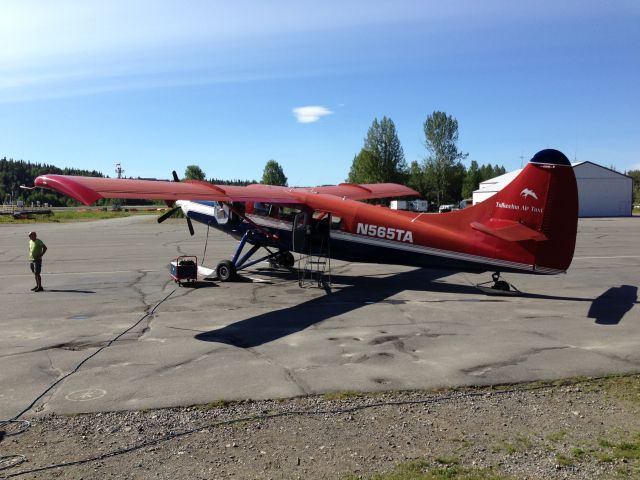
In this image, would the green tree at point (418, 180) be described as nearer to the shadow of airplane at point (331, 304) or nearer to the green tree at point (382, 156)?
the green tree at point (382, 156)

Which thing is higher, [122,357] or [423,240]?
[423,240]

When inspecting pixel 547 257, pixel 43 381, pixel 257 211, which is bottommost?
pixel 43 381

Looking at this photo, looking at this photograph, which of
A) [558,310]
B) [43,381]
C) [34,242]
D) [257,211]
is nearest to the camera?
[43,381]

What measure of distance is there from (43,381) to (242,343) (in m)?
3.03

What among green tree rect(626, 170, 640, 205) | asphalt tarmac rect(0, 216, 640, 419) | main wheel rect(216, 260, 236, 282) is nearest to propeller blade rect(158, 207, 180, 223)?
asphalt tarmac rect(0, 216, 640, 419)

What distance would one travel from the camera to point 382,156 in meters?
91.8

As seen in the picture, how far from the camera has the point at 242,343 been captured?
851cm

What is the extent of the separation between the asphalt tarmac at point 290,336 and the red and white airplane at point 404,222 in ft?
3.39

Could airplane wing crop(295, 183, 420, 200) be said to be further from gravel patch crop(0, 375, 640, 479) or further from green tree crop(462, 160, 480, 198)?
green tree crop(462, 160, 480, 198)

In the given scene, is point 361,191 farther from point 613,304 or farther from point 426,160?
point 426,160

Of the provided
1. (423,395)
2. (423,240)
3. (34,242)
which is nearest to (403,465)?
(423,395)

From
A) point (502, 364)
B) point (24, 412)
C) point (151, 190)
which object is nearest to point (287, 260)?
point (151, 190)

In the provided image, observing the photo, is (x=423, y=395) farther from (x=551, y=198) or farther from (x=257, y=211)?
(x=257, y=211)

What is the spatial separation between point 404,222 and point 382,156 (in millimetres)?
80746
